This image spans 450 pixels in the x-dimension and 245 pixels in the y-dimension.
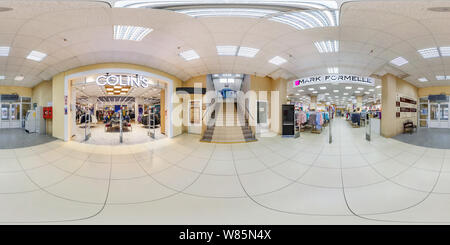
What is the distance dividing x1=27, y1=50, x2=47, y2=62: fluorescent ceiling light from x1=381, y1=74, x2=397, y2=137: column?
6050 millimetres

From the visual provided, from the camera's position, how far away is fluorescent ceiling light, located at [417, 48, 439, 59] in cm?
164

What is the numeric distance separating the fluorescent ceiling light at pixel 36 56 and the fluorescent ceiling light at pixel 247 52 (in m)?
3.32

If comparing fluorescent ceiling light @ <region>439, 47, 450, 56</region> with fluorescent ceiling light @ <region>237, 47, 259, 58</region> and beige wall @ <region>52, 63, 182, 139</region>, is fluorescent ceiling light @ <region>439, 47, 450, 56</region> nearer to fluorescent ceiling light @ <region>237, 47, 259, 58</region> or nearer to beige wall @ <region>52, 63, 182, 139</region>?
fluorescent ceiling light @ <region>237, 47, 259, 58</region>

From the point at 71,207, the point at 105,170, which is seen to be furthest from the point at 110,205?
the point at 105,170

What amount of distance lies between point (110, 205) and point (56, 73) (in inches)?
178

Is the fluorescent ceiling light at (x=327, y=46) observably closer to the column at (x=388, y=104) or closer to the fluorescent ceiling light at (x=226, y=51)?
the fluorescent ceiling light at (x=226, y=51)

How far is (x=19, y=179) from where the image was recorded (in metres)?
1.21

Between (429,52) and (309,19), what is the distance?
5.62 ft

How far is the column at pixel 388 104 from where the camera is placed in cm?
252

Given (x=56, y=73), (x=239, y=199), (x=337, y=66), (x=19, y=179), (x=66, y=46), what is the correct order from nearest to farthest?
(x=239, y=199) → (x=19, y=179) → (x=337, y=66) → (x=66, y=46) → (x=56, y=73)

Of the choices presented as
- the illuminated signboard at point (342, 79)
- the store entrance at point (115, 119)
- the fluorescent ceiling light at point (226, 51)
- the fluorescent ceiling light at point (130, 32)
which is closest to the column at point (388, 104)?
the illuminated signboard at point (342, 79)

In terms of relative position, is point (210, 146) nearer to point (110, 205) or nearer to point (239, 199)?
point (239, 199)

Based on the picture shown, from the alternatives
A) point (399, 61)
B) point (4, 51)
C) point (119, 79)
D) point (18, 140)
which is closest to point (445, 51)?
point (399, 61)

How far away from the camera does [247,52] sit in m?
2.03
